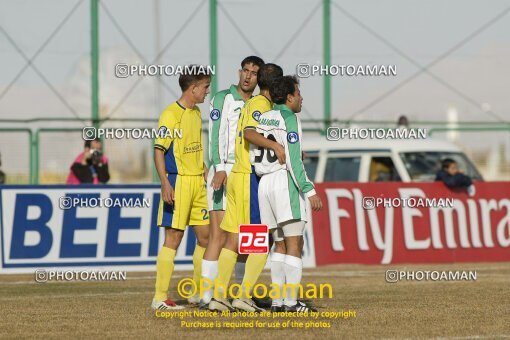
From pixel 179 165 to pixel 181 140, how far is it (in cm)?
24

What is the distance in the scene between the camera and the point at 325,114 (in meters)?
25.2

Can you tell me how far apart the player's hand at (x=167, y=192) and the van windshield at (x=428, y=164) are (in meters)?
10.2

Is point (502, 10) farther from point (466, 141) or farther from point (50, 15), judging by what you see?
point (50, 15)

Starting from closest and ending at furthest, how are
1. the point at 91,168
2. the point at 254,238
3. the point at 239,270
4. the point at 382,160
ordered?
1. the point at 254,238
2. the point at 239,270
3. the point at 91,168
4. the point at 382,160

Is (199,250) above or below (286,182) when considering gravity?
below

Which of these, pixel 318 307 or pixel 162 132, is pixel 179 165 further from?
pixel 318 307

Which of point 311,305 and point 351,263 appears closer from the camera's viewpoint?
point 311,305

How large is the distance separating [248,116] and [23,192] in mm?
7641

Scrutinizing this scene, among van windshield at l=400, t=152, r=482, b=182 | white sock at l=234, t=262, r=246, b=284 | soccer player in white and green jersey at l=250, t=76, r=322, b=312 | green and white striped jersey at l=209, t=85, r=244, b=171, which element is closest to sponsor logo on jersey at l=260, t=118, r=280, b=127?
soccer player in white and green jersey at l=250, t=76, r=322, b=312

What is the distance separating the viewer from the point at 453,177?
20734 mm

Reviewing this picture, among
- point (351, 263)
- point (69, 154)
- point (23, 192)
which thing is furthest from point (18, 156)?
point (351, 263)

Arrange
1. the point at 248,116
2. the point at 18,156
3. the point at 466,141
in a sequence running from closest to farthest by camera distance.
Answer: the point at 248,116, the point at 18,156, the point at 466,141

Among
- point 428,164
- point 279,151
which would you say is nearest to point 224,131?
point 279,151

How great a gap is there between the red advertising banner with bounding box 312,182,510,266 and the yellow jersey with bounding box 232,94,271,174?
8.15m
